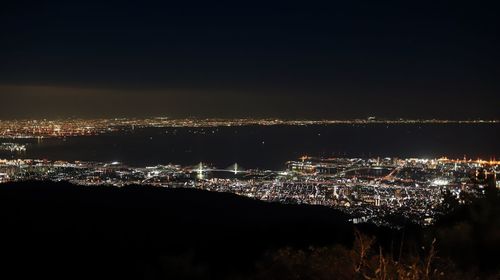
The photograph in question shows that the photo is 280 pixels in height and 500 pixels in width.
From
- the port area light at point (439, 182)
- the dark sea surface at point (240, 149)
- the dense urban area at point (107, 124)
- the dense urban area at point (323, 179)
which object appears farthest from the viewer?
the dense urban area at point (107, 124)

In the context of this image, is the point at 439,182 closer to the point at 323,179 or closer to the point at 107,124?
the point at 323,179

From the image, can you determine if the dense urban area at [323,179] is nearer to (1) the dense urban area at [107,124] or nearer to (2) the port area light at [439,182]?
(2) the port area light at [439,182]

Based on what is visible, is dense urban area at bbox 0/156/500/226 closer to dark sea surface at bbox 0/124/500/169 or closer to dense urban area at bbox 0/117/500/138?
dark sea surface at bbox 0/124/500/169

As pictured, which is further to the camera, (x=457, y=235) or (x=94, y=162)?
(x=94, y=162)

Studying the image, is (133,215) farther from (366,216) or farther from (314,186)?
(314,186)

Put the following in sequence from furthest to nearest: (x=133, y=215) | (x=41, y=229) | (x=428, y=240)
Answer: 1. (x=133, y=215)
2. (x=41, y=229)
3. (x=428, y=240)

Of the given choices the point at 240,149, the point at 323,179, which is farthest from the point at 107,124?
the point at 323,179

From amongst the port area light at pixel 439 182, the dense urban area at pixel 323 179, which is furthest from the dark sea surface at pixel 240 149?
the port area light at pixel 439 182

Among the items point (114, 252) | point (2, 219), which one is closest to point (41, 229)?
point (2, 219)

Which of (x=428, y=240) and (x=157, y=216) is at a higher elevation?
(x=428, y=240)
